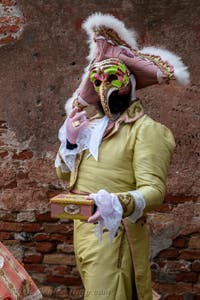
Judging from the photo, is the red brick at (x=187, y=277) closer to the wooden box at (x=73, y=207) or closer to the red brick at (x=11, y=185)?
the red brick at (x=11, y=185)

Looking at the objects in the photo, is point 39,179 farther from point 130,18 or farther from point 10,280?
point 10,280

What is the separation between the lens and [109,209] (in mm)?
2928

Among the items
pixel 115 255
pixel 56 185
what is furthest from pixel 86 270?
pixel 56 185

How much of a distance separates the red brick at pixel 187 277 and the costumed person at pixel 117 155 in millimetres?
1259

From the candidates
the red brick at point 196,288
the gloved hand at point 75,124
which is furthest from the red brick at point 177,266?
the gloved hand at point 75,124

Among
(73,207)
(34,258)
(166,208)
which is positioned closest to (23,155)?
(34,258)

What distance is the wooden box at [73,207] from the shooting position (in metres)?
2.94

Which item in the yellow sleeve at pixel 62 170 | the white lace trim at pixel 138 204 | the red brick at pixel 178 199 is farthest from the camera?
the red brick at pixel 178 199

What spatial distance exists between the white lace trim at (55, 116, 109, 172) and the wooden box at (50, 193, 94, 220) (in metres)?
0.37

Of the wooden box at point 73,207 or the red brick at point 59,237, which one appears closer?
A: the wooden box at point 73,207

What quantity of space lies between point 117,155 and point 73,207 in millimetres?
412

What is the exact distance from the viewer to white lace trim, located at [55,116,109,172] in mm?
3326

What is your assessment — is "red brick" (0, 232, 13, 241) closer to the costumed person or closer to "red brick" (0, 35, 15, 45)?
"red brick" (0, 35, 15, 45)

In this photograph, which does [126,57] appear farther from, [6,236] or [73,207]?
[6,236]
